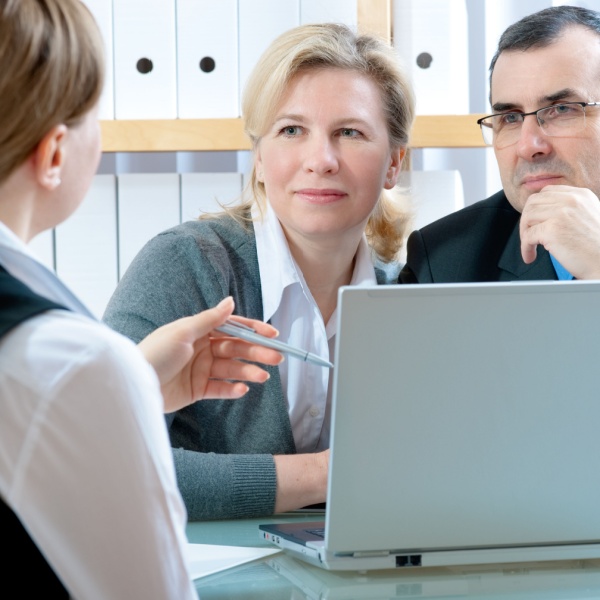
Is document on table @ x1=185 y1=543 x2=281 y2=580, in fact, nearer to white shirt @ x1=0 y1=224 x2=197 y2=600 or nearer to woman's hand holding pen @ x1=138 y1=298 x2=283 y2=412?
woman's hand holding pen @ x1=138 y1=298 x2=283 y2=412

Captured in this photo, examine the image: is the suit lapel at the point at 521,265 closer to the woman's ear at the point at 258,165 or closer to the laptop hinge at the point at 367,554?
the woman's ear at the point at 258,165

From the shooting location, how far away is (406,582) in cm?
94

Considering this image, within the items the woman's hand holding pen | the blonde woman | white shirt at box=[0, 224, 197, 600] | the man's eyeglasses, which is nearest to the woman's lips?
the blonde woman

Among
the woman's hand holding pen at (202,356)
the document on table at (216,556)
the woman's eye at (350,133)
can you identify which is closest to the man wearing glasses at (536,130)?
the woman's eye at (350,133)

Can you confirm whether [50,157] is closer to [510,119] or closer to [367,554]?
[367,554]

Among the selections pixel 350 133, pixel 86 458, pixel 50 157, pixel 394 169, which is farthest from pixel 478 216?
pixel 86 458

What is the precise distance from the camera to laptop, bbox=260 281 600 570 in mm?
878

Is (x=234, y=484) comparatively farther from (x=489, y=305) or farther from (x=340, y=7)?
(x=340, y=7)

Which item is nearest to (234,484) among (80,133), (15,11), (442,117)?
(80,133)

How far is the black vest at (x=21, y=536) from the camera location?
2.13 ft

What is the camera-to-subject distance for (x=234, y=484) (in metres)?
1.23

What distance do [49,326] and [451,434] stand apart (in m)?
0.41

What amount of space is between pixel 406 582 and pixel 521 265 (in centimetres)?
85

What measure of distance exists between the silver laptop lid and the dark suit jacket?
2.52ft
